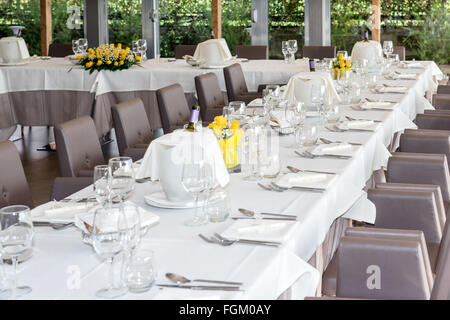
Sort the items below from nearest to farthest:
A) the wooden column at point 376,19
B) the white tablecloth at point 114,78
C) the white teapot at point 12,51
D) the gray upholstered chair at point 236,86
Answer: the gray upholstered chair at point 236,86 < the white tablecloth at point 114,78 < the white teapot at point 12,51 < the wooden column at point 376,19

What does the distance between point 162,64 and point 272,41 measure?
451 centimetres

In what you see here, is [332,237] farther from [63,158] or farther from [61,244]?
[61,244]

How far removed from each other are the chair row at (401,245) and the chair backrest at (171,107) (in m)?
2.00

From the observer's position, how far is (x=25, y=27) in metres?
12.7

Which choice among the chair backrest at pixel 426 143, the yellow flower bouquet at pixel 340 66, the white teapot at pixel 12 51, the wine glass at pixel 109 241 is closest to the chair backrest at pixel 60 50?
the white teapot at pixel 12 51

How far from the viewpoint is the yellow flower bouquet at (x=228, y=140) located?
3295 mm

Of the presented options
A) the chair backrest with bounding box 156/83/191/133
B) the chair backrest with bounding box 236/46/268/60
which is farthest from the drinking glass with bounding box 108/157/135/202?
the chair backrest with bounding box 236/46/268/60

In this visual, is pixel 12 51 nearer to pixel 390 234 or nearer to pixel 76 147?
pixel 76 147

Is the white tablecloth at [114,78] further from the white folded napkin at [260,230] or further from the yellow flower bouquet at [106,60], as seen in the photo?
the white folded napkin at [260,230]

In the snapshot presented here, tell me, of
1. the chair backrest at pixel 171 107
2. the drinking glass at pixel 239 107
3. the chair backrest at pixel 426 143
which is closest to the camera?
the drinking glass at pixel 239 107

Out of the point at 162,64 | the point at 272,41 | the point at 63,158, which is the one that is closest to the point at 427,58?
the point at 272,41

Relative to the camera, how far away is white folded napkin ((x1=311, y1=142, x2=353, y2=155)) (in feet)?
12.3

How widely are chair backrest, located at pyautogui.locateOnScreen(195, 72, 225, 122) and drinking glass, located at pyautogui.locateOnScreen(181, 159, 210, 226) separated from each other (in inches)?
135

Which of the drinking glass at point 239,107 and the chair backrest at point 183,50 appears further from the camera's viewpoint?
the chair backrest at point 183,50
